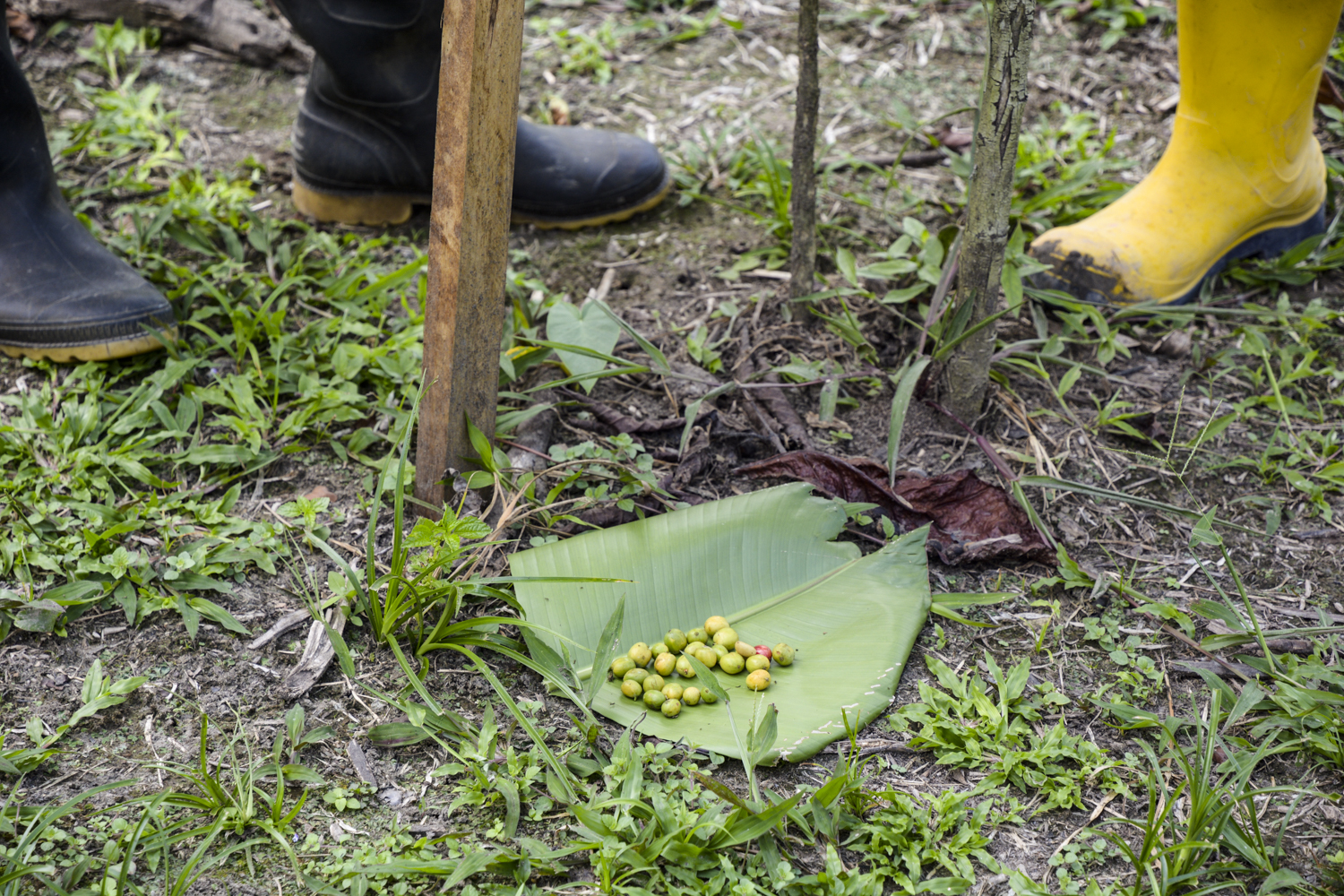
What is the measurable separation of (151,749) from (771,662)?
2.86 ft

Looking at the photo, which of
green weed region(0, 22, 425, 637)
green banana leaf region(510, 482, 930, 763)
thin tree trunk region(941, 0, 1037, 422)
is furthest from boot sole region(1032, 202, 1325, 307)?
green weed region(0, 22, 425, 637)

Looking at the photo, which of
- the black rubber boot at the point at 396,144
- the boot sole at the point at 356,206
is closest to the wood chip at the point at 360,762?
the black rubber boot at the point at 396,144

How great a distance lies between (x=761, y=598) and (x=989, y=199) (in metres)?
0.80

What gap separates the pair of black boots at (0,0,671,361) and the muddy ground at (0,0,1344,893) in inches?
4.0

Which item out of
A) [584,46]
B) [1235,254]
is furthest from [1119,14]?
[584,46]

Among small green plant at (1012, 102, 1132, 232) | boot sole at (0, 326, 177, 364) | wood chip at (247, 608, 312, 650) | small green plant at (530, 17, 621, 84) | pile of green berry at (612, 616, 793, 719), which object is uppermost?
small green plant at (530, 17, 621, 84)

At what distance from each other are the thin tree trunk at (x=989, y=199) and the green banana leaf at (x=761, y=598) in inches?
16.0

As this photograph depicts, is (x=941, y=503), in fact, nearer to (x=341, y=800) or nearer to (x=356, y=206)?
(x=341, y=800)

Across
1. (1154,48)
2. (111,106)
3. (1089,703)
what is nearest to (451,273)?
(1089,703)

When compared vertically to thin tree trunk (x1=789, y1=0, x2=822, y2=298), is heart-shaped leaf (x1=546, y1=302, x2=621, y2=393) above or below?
below

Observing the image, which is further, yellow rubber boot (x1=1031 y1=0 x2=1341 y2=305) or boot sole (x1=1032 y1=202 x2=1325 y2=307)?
boot sole (x1=1032 y1=202 x2=1325 y2=307)

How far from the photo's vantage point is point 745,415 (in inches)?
71.2

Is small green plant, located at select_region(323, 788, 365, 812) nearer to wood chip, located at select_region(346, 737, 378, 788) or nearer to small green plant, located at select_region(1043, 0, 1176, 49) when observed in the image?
wood chip, located at select_region(346, 737, 378, 788)

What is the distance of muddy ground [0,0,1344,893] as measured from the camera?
1239 millimetres
